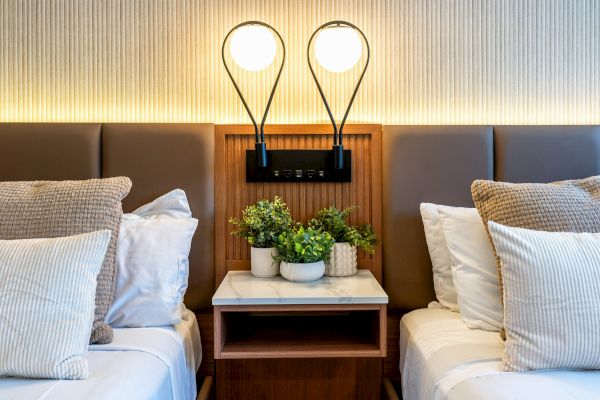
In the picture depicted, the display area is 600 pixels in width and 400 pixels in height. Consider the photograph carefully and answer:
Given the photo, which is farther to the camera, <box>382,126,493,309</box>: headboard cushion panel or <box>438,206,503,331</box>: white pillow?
<box>382,126,493,309</box>: headboard cushion panel

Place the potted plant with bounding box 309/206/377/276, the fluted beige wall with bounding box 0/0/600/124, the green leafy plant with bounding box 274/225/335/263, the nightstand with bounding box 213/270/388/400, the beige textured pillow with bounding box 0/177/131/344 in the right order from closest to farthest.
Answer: the beige textured pillow with bounding box 0/177/131/344
the nightstand with bounding box 213/270/388/400
the green leafy plant with bounding box 274/225/335/263
the potted plant with bounding box 309/206/377/276
the fluted beige wall with bounding box 0/0/600/124

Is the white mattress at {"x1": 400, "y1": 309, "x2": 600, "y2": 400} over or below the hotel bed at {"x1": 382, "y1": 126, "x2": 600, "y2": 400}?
below

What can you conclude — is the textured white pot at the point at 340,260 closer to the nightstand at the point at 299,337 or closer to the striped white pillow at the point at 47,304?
the nightstand at the point at 299,337

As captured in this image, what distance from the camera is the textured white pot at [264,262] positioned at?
1.54 metres

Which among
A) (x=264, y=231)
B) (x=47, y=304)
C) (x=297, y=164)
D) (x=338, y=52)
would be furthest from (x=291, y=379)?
(x=338, y=52)

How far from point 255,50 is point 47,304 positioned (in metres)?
0.99

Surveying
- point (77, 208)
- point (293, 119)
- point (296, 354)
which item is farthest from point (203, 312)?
point (293, 119)

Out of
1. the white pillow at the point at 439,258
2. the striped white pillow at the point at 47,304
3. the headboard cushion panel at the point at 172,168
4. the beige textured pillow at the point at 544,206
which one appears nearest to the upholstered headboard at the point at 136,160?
the headboard cushion panel at the point at 172,168

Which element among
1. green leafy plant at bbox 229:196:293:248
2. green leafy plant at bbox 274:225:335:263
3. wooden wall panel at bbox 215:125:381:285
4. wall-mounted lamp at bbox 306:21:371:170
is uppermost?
wall-mounted lamp at bbox 306:21:371:170

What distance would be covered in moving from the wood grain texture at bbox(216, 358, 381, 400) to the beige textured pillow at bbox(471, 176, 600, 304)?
0.65m

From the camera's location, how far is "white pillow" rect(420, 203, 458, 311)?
150cm

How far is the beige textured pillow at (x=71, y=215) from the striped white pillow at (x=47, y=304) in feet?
0.36

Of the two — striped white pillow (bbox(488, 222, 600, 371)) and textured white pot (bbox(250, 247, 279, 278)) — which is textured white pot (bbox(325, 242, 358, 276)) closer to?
textured white pot (bbox(250, 247, 279, 278))

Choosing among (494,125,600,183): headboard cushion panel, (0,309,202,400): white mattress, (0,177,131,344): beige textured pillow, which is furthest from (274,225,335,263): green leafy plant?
(494,125,600,183): headboard cushion panel
